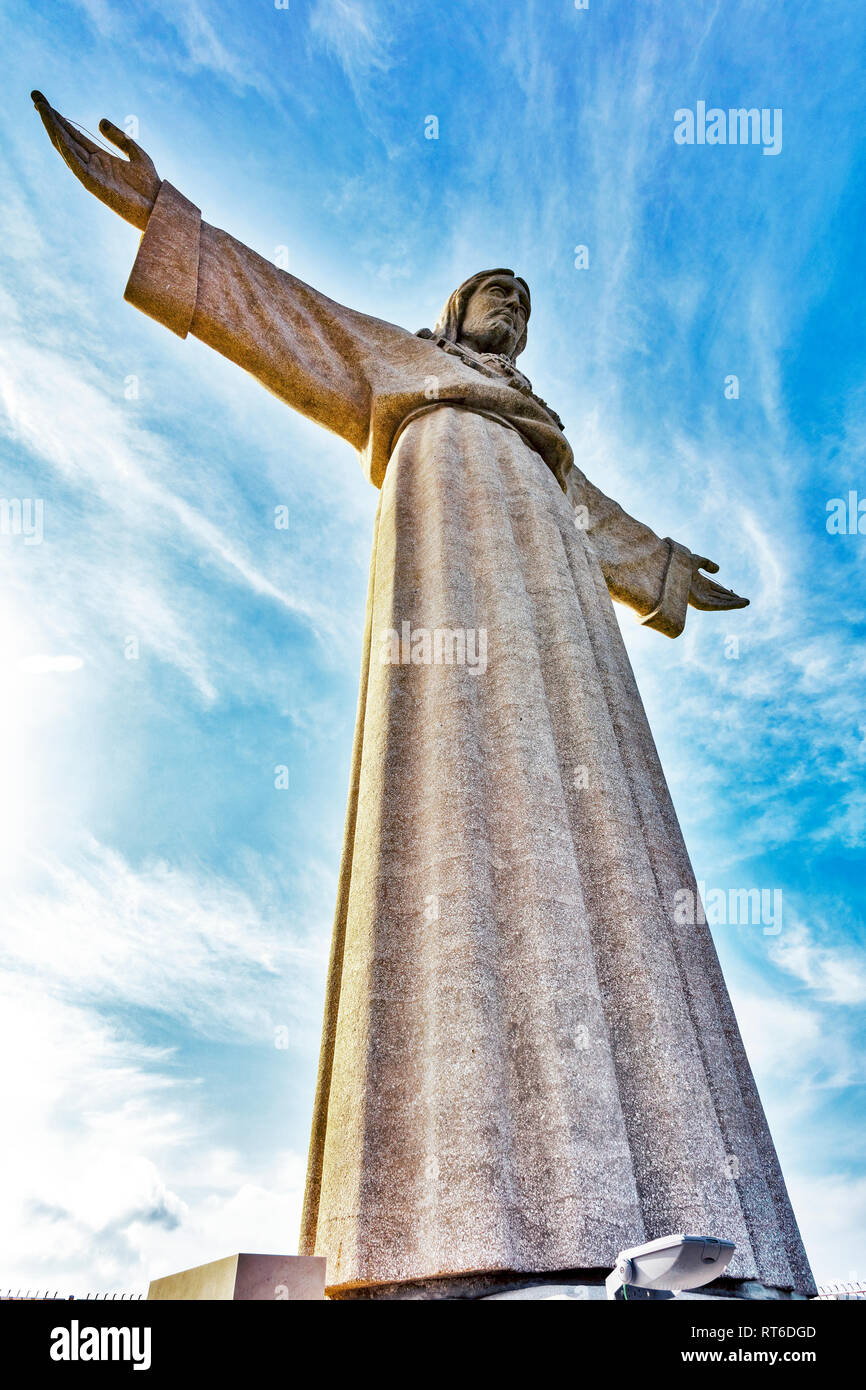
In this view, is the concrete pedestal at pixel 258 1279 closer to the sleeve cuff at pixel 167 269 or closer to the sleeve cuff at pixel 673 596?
the sleeve cuff at pixel 167 269

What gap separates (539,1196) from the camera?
2.10 metres

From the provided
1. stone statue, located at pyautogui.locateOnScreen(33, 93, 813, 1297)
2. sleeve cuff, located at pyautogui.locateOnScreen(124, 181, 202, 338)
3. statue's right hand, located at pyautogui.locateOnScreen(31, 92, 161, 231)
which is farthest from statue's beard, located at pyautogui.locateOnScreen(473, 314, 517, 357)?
statue's right hand, located at pyautogui.locateOnScreen(31, 92, 161, 231)

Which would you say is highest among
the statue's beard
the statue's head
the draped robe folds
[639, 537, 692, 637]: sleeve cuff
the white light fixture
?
the statue's head

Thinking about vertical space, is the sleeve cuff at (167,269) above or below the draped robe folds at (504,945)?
above

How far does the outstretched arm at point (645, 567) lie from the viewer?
605 cm

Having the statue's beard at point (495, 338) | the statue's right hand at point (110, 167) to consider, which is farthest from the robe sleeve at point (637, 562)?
the statue's right hand at point (110, 167)

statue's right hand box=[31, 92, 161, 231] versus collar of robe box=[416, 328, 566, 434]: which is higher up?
collar of robe box=[416, 328, 566, 434]

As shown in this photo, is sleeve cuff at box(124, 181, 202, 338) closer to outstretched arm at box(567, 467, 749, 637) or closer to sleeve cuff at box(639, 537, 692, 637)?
outstretched arm at box(567, 467, 749, 637)

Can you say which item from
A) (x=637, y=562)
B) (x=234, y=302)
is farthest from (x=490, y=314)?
(x=234, y=302)

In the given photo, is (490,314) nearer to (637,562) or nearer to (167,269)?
(637,562)

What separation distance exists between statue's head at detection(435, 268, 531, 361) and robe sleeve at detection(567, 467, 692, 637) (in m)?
0.95

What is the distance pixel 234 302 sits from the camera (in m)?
4.63

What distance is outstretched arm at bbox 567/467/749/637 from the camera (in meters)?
6.05
